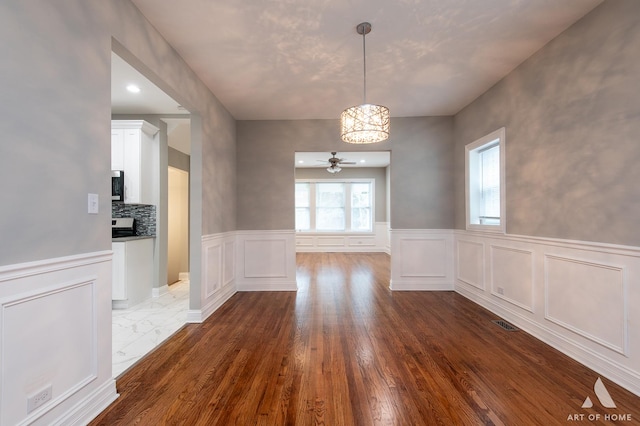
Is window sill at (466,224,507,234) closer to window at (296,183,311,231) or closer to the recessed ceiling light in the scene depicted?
the recessed ceiling light

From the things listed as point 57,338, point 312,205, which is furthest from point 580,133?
point 312,205

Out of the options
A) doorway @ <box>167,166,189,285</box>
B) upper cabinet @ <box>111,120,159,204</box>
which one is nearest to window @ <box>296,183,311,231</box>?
doorway @ <box>167,166,189,285</box>

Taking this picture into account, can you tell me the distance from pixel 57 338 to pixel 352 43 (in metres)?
3.07

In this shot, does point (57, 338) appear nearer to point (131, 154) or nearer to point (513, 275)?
point (131, 154)

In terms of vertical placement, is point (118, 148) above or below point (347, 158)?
below

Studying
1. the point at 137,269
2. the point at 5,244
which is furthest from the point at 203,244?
the point at 5,244

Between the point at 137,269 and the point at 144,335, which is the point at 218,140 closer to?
the point at 137,269

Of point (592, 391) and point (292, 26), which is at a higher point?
point (292, 26)

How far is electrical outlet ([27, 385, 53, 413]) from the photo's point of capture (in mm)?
1433

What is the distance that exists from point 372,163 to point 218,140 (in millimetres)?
5968

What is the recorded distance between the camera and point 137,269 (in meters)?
4.08

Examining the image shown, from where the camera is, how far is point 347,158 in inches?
343

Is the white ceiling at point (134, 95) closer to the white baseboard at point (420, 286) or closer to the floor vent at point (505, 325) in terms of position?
the white baseboard at point (420, 286)

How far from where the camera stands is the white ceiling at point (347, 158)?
7.96m
